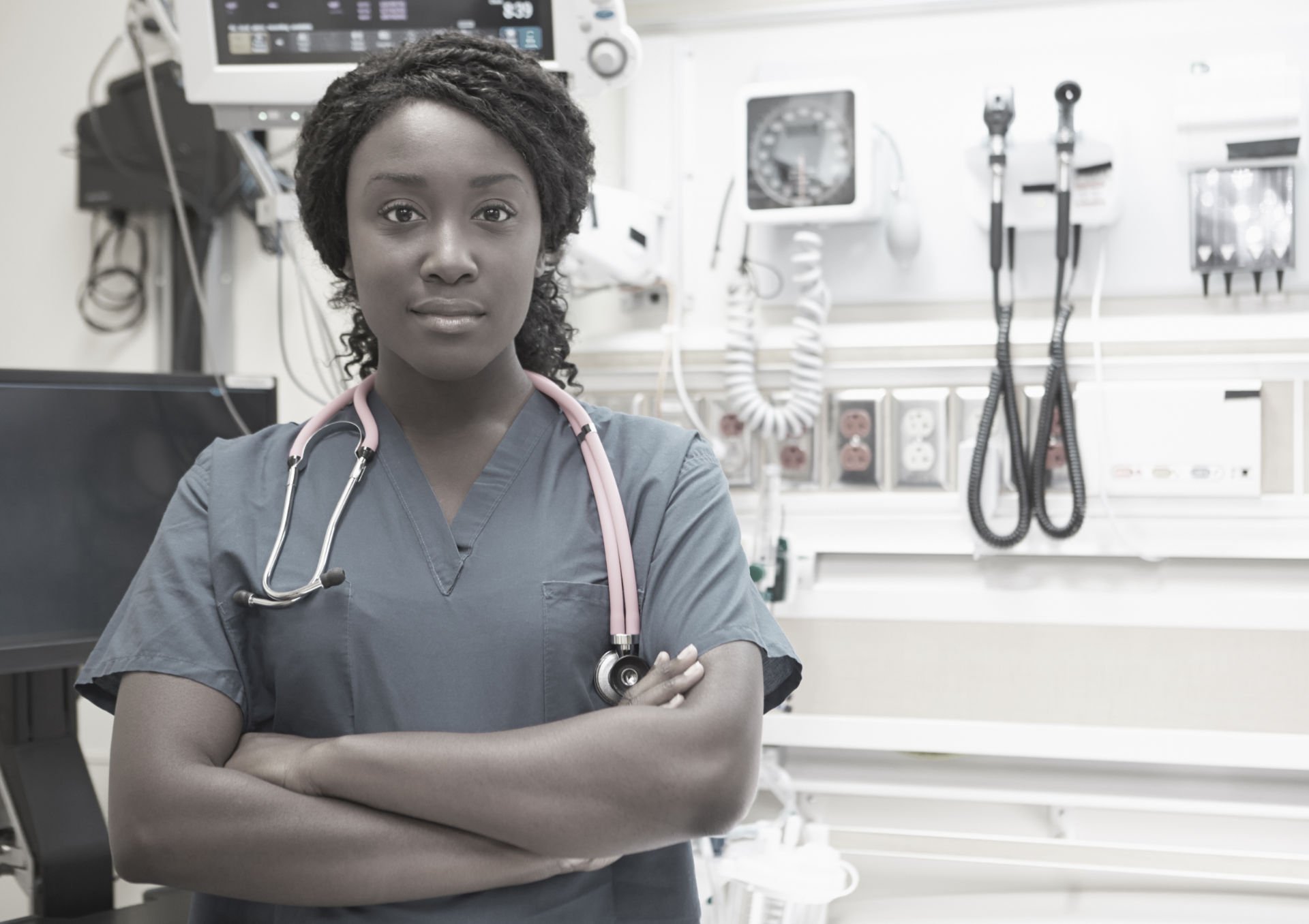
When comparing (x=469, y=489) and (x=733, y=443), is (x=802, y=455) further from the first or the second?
(x=469, y=489)

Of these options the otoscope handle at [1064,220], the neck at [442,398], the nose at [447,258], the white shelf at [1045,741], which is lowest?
the white shelf at [1045,741]

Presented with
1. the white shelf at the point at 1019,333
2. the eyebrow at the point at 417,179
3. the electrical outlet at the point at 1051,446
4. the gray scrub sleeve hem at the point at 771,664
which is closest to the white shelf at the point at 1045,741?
the electrical outlet at the point at 1051,446

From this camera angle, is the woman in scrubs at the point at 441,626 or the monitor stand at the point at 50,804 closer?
the woman in scrubs at the point at 441,626

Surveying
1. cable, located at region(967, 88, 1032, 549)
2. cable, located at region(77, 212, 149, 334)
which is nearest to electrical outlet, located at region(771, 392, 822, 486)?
cable, located at region(967, 88, 1032, 549)

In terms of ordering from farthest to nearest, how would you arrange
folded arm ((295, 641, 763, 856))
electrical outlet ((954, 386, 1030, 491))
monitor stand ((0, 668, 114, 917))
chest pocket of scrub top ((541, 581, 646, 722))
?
electrical outlet ((954, 386, 1030, 491)) → monitor stand ((0, 668, 114, 917)) → chest pocket of scrub top ((541, 581, 646, 722)) → folded arm ((295, 641, 763, 856))

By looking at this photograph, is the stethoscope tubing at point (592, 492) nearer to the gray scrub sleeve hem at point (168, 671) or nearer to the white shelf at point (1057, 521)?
the gray scrub sleeve hem at point (168, 671)

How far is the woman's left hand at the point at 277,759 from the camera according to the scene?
0.86 meters

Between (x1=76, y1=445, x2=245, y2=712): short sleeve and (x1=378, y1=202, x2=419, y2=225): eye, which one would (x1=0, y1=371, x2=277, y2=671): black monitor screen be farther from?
(x1=378, y1=202, x2=419, y2=225): eye

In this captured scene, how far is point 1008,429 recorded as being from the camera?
5.74 ft

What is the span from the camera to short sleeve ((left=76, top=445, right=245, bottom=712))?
908 mm

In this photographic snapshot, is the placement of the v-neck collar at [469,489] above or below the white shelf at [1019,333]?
below

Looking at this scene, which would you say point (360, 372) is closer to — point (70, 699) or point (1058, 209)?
point (70, 699)

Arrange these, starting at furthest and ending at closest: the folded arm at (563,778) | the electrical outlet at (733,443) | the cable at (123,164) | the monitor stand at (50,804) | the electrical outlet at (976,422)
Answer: the cable at (123,164) < the electrical outlet at (733,443) < the electrical outlet at (976,422) < the monitor stand at (50,804) < the folded arm at (563,778)

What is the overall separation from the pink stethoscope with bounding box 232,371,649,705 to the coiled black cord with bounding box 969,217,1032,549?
2.87ft
